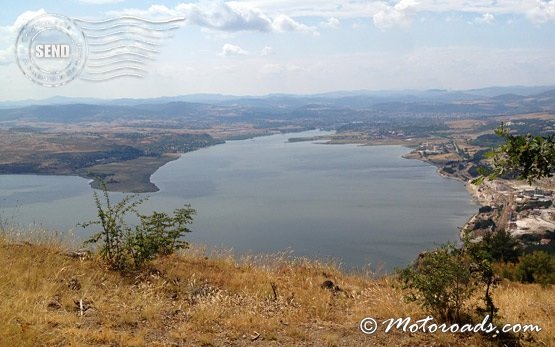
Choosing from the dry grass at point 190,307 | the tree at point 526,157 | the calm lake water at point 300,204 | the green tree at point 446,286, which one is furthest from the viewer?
the calm lake water at point 300,204

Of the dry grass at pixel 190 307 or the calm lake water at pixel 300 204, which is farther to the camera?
the calm lake water at pixel 300 204

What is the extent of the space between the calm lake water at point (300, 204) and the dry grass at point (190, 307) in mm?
16359

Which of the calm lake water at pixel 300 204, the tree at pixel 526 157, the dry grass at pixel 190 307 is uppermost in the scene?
the tree at pixel 526 157

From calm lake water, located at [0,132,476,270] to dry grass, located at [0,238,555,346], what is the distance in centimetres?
1636

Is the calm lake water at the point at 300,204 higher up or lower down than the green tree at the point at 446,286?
lower down

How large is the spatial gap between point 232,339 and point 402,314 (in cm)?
185

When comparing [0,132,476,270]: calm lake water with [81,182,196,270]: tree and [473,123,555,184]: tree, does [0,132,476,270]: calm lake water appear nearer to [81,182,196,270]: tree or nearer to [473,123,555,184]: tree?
[81,182,196,270]: tree

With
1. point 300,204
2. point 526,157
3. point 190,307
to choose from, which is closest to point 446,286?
point 526,157

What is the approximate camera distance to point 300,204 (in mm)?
48438

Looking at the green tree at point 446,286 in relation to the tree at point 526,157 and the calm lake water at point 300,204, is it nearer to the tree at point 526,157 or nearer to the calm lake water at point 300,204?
the tree at point 526,157

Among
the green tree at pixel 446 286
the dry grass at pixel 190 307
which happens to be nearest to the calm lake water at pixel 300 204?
the dry grass at pixel 190 307

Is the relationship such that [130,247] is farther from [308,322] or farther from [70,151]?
[70,151]

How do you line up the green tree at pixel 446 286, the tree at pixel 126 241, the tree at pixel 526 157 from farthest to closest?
the tree at pixel 126 241 < the green tree at pixel 446 286 < the tree at pixel 526 157

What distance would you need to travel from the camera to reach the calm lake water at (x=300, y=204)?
3350 centimetres
